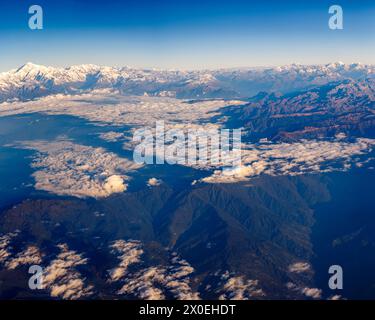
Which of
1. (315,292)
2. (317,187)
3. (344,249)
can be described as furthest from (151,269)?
(317,187)

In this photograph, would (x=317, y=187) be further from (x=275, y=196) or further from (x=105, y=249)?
(x=105, y=249)

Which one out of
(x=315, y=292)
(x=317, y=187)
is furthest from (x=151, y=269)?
(x=317, y=187)
